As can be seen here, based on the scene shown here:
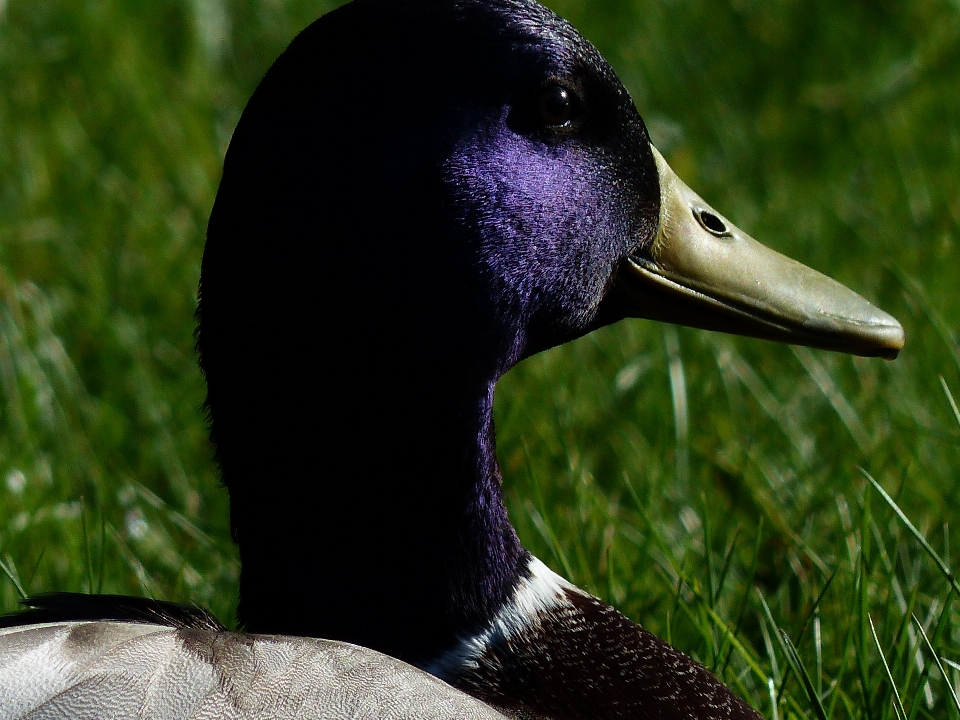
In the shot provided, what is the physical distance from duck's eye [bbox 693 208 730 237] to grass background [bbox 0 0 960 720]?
0.46 m

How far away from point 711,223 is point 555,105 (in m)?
0.36

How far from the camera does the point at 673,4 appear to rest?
15.9 feet

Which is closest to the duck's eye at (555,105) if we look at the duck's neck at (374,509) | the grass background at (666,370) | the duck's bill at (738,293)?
the duck's bill at (738,293)

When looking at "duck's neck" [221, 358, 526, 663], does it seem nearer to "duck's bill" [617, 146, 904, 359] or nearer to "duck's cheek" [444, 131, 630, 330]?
"duck's cheek" [444, 131, 630, 330]

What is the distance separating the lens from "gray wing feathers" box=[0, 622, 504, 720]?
1531mm

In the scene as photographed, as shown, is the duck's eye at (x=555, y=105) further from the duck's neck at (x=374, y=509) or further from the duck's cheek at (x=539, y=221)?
the duck's neck at (x=374, y=509)

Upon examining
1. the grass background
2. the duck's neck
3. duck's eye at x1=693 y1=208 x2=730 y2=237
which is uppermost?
duck's eye at x1=693 y1=208 x2=730 y2=237

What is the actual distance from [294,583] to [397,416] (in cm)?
26

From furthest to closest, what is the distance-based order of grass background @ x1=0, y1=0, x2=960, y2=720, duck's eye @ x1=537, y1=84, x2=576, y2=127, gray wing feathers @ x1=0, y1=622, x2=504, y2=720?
1. grass background @ x1=0, y1=0, x2=960, y2=720
2. duck's eye @ x1=537, y1=84, x2=576, y2=127
3. gray wing feathers @ x1=0, y1=622, x2=504, y2=720

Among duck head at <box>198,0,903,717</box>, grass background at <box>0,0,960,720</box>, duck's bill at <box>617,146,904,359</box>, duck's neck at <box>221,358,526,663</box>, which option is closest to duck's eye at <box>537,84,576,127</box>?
duck head at <box>198,0,903,717</box>

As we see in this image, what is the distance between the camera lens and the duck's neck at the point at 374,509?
1846mm

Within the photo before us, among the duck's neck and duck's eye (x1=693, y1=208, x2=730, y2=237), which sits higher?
duck's eye (x1=693, y1=208, x2=730, y2=237)

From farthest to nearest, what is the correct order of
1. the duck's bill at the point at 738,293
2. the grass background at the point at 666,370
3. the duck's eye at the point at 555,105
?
1. the grass background at the point at 666,370
2. the duck's bill at the point at 738,293
3. the duck's eye at the point at 555,105

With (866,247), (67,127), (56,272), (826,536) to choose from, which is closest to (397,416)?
(826,536)
